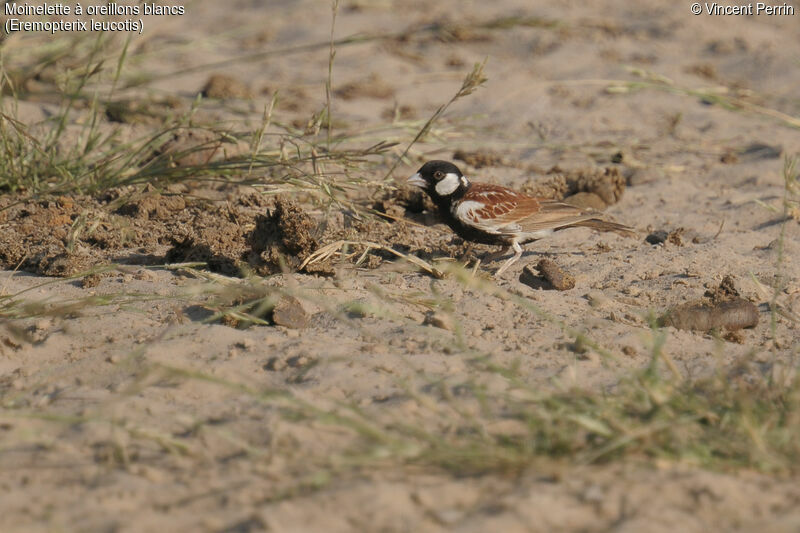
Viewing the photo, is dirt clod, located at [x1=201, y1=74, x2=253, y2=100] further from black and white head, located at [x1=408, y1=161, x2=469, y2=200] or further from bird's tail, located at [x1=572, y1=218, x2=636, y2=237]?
→ bird's tail, located at [x1=572, y1=218, x2=636, y2=237]

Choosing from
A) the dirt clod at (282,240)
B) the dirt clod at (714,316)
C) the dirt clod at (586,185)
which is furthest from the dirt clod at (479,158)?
the dirt clod at (714,316)

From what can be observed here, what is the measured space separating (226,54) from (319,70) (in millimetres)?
969

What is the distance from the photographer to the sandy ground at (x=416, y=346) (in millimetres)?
2564

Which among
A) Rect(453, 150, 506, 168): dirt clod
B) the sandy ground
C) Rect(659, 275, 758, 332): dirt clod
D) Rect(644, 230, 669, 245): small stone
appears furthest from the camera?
Rect(453, 150, 506, 168): dirt clod

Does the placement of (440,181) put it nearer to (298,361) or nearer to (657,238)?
(657,238)

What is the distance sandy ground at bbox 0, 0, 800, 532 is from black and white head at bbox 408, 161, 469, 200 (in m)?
0.35

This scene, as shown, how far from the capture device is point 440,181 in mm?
5148

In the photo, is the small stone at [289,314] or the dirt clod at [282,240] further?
the dirt clod at [282,240]

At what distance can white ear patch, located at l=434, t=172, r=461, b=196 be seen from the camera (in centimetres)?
513

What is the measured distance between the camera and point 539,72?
325 inches

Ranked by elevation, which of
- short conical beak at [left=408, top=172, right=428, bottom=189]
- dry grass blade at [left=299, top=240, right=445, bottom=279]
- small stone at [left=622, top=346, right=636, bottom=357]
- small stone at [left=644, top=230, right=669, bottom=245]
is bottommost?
small stone at [left=622, top=346, right=636, bottom=357]

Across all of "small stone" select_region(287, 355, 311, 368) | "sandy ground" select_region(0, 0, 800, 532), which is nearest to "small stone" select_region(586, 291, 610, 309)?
"sandy ground" select_region(0, 0, 800, 532)

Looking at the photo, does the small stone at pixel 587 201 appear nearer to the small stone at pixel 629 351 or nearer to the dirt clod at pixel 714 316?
the dirt clod at pixel 714 316

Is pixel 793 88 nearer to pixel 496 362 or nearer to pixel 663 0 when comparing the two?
pixel 663 0
